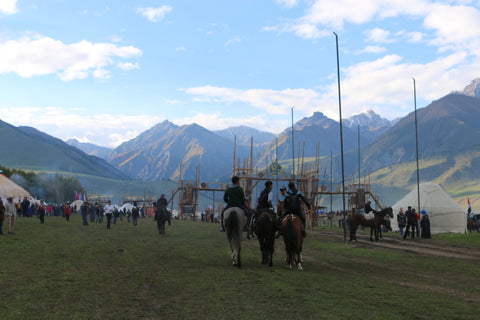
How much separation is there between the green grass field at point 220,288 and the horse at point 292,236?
53 cm

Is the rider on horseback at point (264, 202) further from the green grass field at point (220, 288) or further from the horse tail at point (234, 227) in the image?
the green grass field at point (220, 288)

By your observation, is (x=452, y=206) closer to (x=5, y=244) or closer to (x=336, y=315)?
(x=5, y=244)

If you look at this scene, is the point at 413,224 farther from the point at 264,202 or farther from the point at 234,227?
the point at 234,227

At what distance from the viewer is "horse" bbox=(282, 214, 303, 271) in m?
15.3

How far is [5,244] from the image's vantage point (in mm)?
21500

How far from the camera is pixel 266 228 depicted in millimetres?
16219

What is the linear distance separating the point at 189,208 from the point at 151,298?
7619cm

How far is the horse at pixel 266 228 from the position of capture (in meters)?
16.2

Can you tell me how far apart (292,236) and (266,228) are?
1191mm

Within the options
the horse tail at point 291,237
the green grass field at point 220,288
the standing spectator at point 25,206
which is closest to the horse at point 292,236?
the horse tail at point 291,237

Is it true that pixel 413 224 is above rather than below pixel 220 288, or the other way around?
above

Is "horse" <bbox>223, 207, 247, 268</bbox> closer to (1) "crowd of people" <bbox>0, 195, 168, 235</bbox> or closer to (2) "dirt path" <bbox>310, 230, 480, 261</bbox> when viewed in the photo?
(2) "dirt path" <bbox>310, 230, 480, 261</bbox>

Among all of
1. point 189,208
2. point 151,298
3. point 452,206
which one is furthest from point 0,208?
point 189,208

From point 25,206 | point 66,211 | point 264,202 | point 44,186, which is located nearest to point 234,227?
point 264,202
